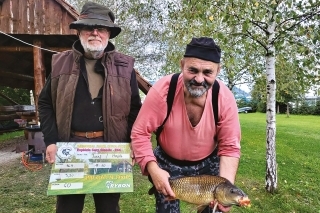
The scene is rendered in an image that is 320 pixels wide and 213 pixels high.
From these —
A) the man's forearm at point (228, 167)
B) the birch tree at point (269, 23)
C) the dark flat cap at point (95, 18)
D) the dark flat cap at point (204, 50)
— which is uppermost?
the birch tree at point (269, 23)

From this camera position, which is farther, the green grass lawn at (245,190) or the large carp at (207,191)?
the green grass lawn at (245,190)

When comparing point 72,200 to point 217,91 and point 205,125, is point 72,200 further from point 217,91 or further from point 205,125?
point 217,91

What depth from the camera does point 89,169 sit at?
2551 mm

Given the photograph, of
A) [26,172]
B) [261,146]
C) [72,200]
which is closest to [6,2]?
[26,172]

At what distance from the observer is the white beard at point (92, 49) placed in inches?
105

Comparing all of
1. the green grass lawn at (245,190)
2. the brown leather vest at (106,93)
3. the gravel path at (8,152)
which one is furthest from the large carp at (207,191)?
the gravel path at (8,152)

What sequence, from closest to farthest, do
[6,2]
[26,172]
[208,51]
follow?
A: [208,51] → [26,172] → [6,2]

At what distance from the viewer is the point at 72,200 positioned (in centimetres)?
270

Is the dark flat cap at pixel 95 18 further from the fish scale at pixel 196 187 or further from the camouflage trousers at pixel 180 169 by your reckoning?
the fish scale at pixel 196 187

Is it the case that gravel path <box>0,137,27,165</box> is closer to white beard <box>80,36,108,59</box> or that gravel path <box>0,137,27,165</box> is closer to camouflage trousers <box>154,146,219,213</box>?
white beard <box>80,36,108,59</box>

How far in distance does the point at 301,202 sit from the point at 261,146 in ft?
20.5

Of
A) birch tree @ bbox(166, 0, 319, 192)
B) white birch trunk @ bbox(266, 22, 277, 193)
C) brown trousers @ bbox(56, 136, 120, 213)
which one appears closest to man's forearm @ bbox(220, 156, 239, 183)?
brown trousers @ bbox(56, 136, 120, 213)

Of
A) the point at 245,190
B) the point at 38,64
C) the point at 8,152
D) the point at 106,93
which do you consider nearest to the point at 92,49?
the point at 106,93

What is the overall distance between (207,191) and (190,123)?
504mm
